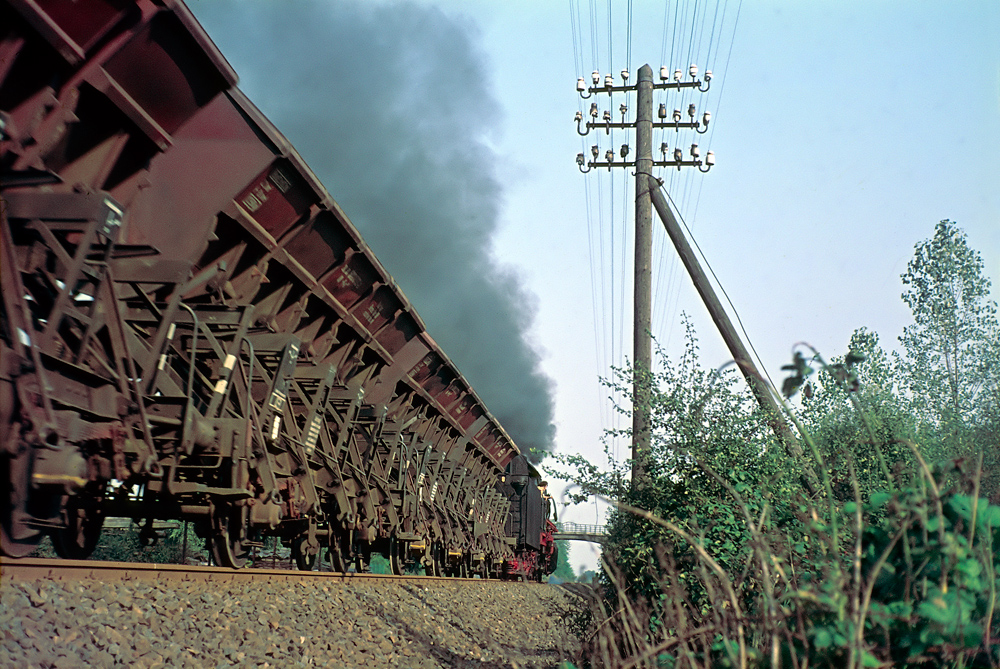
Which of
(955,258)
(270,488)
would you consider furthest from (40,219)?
(955,258)

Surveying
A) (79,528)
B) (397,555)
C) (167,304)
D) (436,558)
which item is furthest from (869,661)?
(436,558)

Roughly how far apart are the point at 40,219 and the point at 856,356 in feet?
15.5

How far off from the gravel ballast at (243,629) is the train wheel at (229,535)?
3.37 feet

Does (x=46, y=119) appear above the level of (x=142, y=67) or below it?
below

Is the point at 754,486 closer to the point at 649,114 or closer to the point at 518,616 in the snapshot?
the point at 518,616

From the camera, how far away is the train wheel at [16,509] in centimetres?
461

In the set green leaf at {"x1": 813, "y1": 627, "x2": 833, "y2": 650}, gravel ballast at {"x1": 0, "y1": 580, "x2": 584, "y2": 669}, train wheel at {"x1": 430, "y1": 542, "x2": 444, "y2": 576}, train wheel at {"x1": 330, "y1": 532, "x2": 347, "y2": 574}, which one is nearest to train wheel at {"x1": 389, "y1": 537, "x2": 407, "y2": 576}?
train wheel at {"x1": 330, "y1": 532, "x2": 347, "y2": 574}

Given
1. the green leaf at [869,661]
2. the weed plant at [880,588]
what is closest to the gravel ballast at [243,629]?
the weed plant at [880,588]

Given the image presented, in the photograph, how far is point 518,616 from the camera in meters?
11.9

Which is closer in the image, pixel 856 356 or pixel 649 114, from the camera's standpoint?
pixel 856 356

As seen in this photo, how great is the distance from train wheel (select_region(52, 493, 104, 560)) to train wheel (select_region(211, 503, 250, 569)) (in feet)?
3.52

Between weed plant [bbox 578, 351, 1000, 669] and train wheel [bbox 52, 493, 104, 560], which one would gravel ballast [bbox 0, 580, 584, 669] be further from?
train wheel [bbox 52, 493, 104, 560]

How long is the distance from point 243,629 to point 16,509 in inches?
64.6

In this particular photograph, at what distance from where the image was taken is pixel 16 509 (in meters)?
4.83
